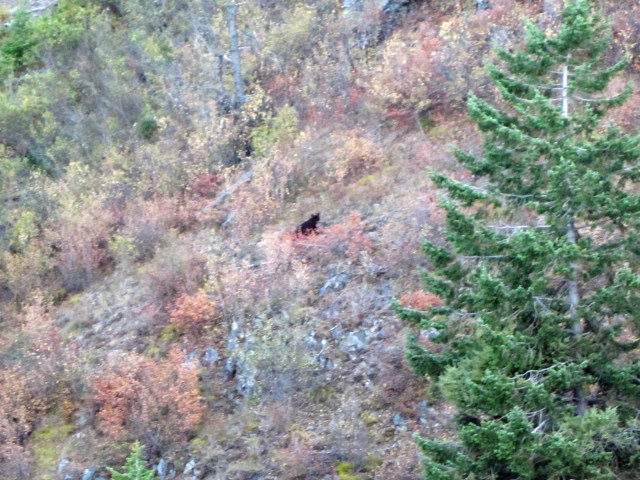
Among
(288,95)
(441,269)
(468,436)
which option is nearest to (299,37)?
(288,95)

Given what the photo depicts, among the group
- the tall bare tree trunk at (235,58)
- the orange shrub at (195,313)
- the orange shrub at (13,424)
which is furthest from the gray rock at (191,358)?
the tall bare tree trunk at (235,58)

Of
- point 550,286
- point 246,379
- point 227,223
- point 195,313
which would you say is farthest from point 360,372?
point 227,223

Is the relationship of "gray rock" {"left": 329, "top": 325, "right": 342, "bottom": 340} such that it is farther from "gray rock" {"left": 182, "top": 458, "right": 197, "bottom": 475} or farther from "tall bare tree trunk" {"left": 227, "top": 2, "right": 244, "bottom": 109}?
"tall bare tree trunk" {"left": 227, "top": 2, "right": 244, "bottom": 109}

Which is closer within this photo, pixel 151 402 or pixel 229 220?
pixel 151 402

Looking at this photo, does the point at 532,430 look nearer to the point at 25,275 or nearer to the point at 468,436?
the point at 468,436

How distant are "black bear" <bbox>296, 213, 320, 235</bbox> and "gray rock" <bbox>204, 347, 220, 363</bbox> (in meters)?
3.48

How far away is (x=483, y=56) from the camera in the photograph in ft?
65.5

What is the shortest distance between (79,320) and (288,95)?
30.8ft

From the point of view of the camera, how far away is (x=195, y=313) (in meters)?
15.6

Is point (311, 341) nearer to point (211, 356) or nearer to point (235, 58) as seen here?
point (211, 356)

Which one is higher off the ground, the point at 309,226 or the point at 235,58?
the point at 235,58

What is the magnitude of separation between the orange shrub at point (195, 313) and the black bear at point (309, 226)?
2768mm

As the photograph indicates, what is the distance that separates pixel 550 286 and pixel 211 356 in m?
8.00

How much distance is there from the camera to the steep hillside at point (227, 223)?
13820 millimetres
